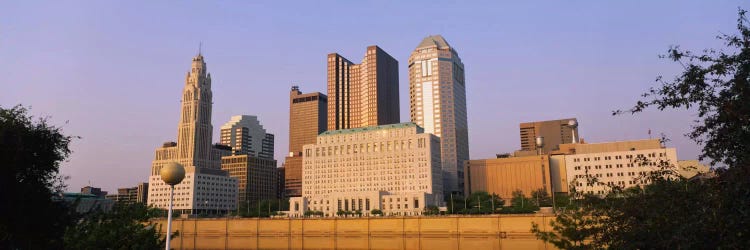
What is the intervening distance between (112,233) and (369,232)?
1259 inches

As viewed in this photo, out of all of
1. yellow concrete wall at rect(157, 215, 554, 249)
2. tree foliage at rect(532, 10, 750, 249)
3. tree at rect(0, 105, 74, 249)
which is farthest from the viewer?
yellow concrete wall at rect(157, 215, 554, 249)

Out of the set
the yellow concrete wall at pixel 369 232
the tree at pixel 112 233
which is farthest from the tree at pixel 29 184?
the yellow concrete wall at pixel 369 232

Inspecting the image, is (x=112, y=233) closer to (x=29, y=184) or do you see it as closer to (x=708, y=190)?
(x=29, y=184)

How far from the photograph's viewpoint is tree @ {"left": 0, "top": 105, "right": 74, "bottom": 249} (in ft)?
104

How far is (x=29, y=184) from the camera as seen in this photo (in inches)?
1303

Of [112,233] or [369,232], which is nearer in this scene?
[112,233]

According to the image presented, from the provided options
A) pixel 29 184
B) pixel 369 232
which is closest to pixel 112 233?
pixel 29 184

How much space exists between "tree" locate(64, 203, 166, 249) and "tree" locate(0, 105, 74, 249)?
1.14 metres

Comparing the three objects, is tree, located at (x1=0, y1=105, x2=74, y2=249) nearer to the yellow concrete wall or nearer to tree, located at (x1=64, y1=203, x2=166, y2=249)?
tree, located at (x1=64, y1=203, x2=166, y2=249)

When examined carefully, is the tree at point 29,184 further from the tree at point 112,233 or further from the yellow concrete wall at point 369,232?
the yellow concrete wall at point 369,232

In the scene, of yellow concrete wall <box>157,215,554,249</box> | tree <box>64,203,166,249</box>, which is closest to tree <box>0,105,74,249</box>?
tree <box>64,203,166,249</box>

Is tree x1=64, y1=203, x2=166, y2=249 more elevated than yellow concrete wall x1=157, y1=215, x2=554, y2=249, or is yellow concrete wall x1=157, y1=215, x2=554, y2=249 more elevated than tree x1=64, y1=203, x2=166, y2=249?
tree x1=64, y1=203, x2=166, y2=249

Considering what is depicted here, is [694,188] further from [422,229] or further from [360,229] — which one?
[360,229]

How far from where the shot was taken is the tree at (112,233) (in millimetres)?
33375
